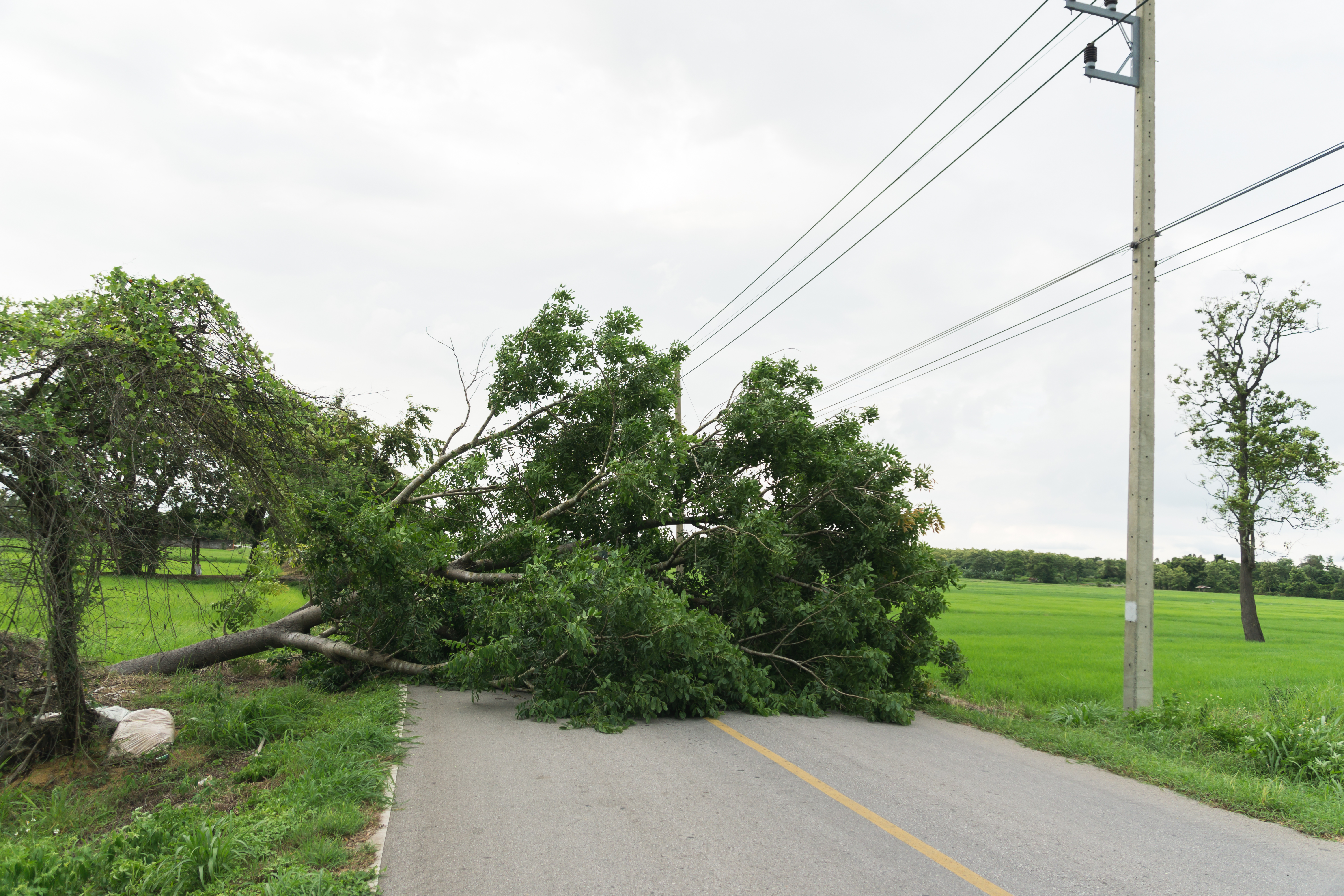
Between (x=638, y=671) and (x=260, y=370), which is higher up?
(x=260, y=370)

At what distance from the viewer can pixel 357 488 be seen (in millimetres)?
11508

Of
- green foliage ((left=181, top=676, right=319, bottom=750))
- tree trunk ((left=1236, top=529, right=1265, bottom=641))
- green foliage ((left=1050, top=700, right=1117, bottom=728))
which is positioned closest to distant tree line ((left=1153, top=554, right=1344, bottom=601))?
tree trunk ((left=1236, top=529, right=1265, bottom=641))

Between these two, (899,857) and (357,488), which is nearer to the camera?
(899,857)

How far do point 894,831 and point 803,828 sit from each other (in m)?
0.62

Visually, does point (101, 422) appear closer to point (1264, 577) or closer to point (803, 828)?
point (803, 828)

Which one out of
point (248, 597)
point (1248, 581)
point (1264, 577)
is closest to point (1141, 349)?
point (248, 597)

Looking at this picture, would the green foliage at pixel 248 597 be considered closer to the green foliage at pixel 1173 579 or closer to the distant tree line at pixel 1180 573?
the distant tree line at pixel 1180 573

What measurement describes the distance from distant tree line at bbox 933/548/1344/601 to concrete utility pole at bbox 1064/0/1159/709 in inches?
1506

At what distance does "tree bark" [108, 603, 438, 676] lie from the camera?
11.8 meters

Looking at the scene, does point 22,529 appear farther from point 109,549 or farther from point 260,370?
point 260,370

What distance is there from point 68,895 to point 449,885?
7.27 feet

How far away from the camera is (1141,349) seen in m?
10.4

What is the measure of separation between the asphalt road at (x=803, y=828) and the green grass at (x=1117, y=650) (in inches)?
218

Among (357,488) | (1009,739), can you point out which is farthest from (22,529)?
(1009,739)
